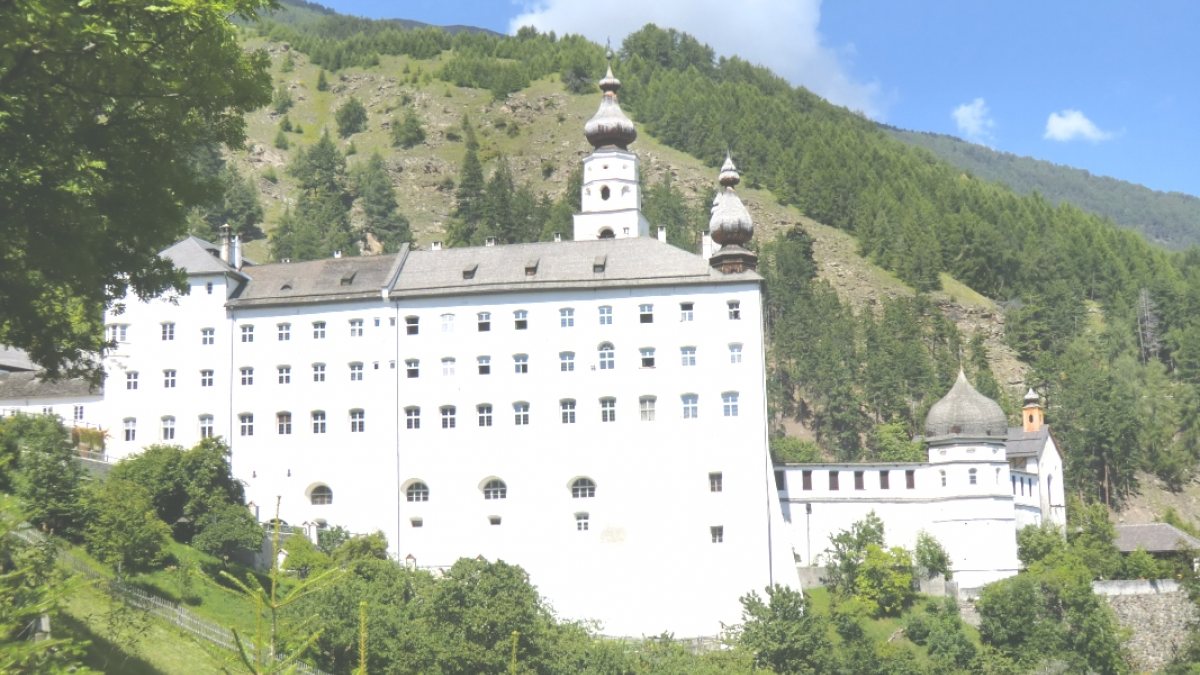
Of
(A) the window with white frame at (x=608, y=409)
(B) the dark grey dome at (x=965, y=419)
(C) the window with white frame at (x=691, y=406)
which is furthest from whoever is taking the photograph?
(B) the dark grey dome at (x=965, y=419)

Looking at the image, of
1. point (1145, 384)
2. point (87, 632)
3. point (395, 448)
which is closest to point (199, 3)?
point (87, 632)

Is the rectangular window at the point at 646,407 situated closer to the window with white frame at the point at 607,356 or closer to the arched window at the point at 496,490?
the window with white frame at the point at 607,356

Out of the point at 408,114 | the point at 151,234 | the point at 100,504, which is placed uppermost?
the point at 408,114

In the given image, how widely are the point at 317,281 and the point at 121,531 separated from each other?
1860cm

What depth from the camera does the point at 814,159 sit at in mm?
131125

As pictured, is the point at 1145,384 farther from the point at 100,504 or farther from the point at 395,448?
the point at 100,504

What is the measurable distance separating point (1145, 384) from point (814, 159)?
40694 mm

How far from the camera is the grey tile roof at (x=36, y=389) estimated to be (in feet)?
178

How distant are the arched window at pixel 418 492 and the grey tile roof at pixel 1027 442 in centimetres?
3154

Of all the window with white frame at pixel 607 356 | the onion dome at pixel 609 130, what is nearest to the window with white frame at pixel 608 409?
the window with white frame at pixel 607 356

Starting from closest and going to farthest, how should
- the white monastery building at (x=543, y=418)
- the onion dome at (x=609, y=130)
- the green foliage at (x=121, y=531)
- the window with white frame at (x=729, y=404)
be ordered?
1. the green foliage at (x=121, y=531)
2. the white monastery building at (x=543, y=418)
3. the window with white frame at (x=729, y=404)
4. the onion dome at (x=609, y=130)

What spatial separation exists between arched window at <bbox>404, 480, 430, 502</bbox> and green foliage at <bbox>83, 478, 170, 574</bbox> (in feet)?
43.0

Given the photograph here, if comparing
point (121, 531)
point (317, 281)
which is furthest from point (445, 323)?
point (121, 531)

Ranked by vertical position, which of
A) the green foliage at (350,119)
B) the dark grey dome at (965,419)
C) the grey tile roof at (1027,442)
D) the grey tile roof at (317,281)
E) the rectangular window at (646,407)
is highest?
the green foliage at (350,119)
